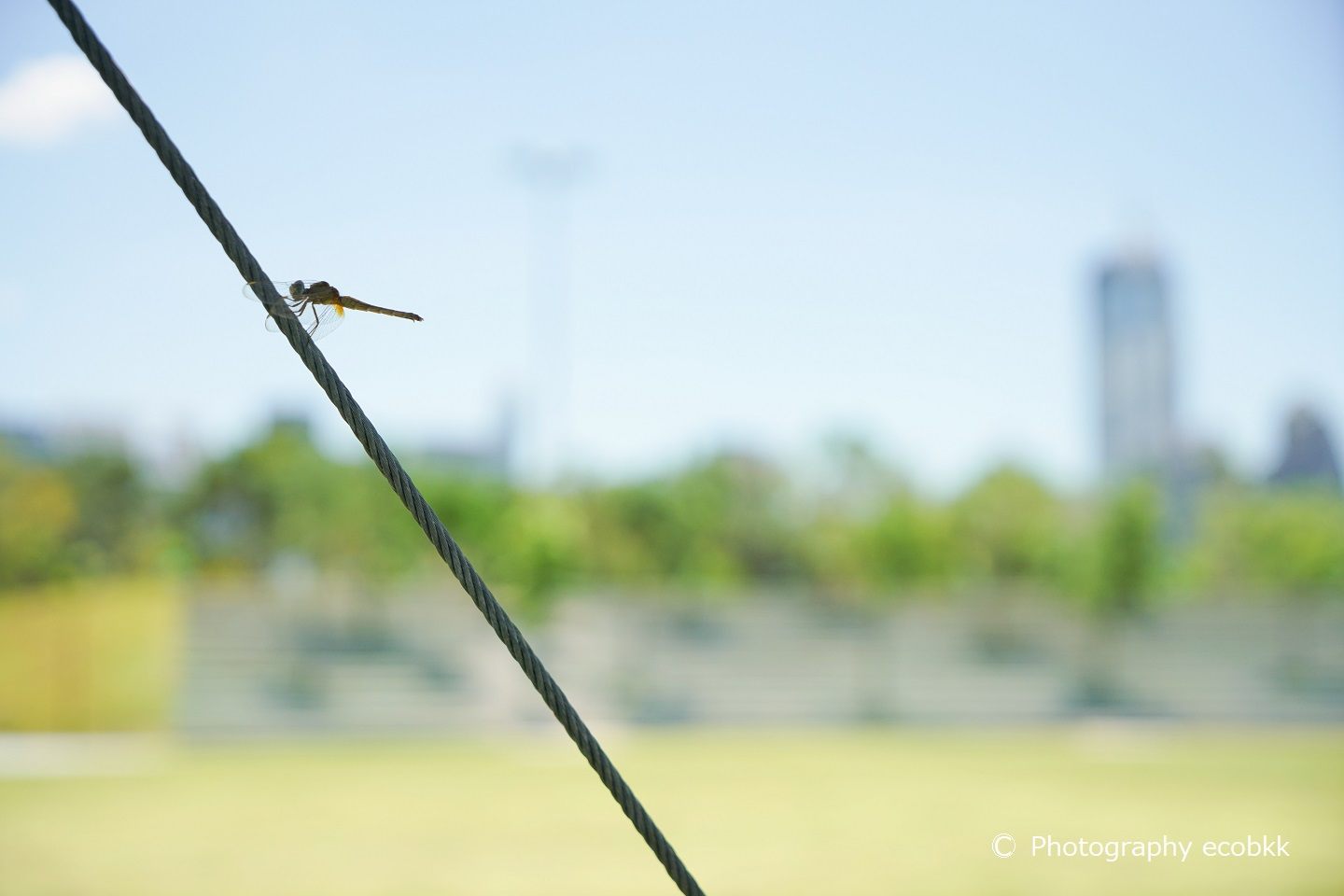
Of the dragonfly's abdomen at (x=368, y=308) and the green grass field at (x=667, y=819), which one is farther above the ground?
the dragonfly's abdomen at (x=368, y=308)


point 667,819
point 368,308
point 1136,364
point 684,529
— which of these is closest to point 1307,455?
point 684,529

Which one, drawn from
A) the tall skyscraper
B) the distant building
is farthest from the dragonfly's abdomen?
the tall skyscraper

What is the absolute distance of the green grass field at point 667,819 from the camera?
6.70 m

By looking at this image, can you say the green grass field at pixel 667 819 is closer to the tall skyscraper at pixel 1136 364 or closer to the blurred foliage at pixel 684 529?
the blurred foliage at pixel 684 529

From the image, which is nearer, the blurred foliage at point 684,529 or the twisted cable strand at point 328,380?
the twisted cable strand at point 328,380

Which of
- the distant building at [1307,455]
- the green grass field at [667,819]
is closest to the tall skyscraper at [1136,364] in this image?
the distant building at [1307,455]

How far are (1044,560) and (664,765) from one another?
14069mm

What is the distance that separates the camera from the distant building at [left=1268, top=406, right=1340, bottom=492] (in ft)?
90.5

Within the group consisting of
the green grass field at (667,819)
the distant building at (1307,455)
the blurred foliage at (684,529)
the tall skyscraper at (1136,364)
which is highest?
the tall skyscraper at (1136,364)

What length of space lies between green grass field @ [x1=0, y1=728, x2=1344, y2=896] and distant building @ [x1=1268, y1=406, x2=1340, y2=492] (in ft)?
51.3

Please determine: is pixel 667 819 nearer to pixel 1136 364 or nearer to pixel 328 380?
pixel 328 380

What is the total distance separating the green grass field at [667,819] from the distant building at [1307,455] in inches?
616

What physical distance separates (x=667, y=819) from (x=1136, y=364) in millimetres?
82050

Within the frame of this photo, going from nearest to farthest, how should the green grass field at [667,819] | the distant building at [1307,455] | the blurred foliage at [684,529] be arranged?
the green grass field at [667,819] → the blurred foliage at [684,529] → the distant building at [1307,455]
